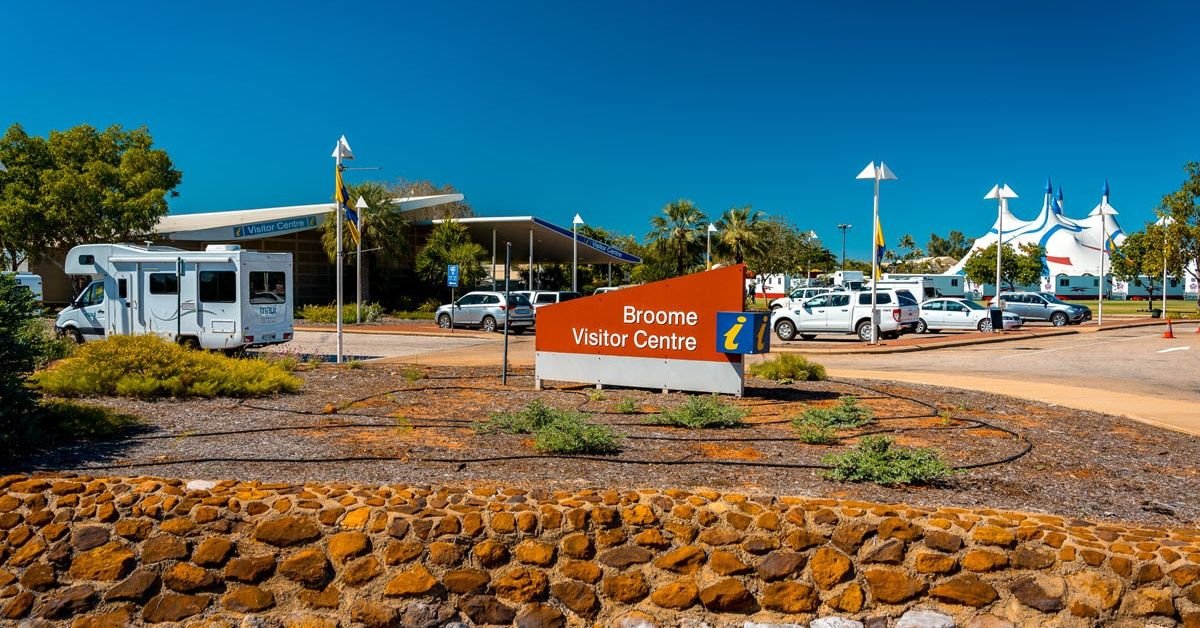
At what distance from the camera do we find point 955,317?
3288 cm

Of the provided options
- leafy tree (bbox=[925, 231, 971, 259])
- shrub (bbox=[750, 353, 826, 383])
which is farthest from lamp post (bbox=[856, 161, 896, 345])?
leafy tree (bbox=[925, 231, 971, 259])

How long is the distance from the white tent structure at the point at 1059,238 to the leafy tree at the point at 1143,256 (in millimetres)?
33316

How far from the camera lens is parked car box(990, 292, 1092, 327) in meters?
37.6

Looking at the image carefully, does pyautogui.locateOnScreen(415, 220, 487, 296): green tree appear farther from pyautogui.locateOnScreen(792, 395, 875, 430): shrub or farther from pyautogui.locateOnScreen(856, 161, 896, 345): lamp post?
pyautogui.locateOnScreen(792, 395, 875, 430): shrub

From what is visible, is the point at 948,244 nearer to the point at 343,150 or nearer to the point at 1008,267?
the point at 1008,267

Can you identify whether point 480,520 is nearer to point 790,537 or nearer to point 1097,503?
point 790,537

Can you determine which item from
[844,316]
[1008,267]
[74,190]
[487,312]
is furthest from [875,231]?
[1008,267]

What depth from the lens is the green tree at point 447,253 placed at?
43.3m

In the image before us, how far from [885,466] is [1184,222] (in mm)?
40786

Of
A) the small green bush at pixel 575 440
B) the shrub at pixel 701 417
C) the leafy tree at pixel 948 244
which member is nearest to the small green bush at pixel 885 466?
the small green bush at pixel 575 440

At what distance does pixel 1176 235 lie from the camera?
39969 millimetres

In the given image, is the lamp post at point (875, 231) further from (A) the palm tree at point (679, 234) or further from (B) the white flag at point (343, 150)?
(A) the palm tree at point (679, 234)

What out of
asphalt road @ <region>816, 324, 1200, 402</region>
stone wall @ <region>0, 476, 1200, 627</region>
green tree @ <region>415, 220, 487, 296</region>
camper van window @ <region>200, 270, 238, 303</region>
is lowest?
stone wall @ <region>0, 476, 1200, 627</region>

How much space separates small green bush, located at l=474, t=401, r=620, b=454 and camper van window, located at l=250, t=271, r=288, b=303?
10590 millimetres
